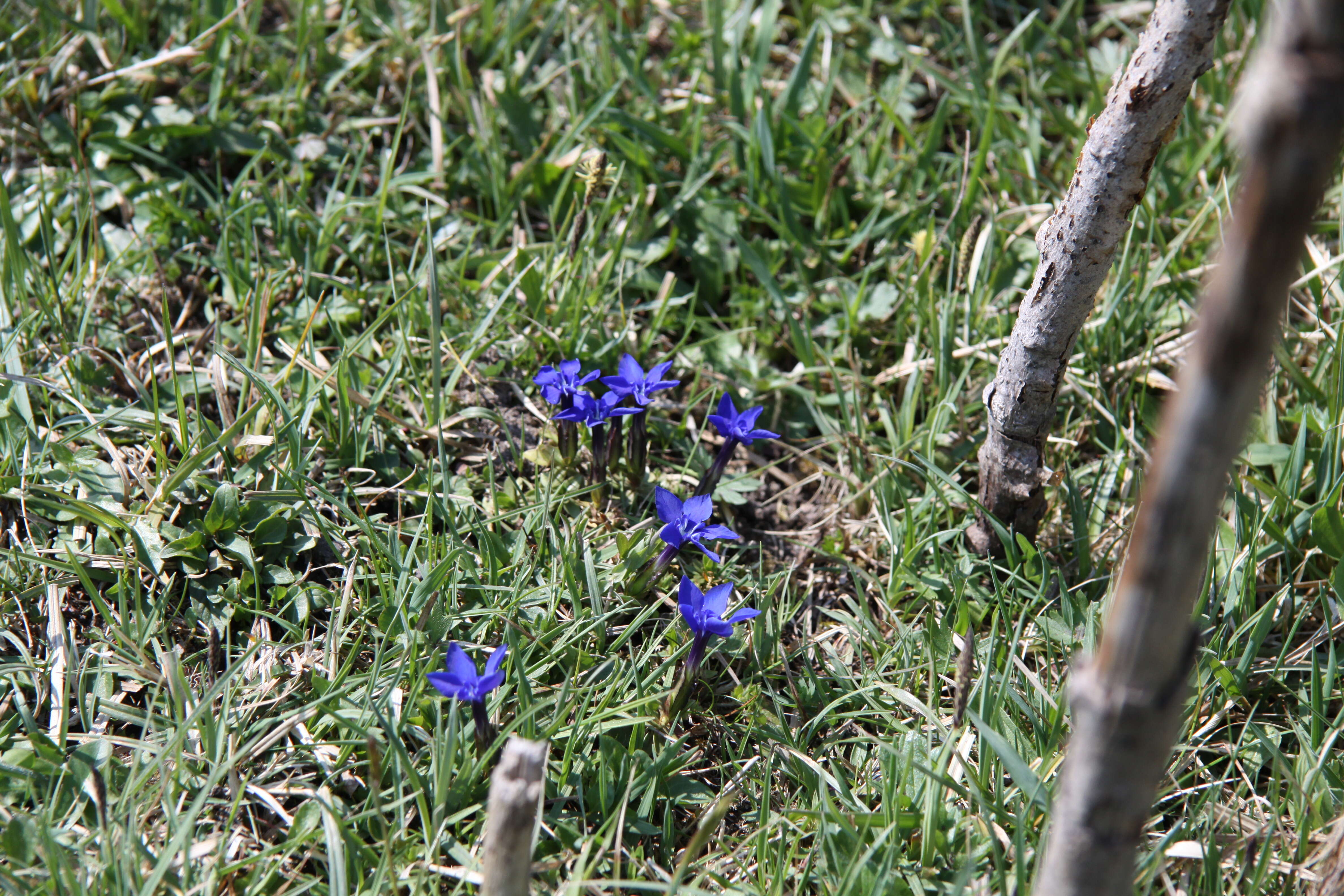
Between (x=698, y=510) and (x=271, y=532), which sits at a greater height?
(x=698, y=510)

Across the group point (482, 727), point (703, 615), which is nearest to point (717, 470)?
point (703, 615)

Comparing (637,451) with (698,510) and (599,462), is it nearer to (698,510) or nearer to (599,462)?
(599,462)

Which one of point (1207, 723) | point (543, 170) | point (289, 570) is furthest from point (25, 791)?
point (1207, 723)

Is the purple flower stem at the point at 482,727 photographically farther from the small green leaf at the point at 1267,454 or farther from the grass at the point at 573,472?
the small green leaf at the point at 1267,454

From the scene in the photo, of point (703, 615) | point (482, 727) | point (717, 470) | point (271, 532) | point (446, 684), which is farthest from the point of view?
point (717, 470)

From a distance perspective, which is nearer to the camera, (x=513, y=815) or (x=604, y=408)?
(x=513, y=815)

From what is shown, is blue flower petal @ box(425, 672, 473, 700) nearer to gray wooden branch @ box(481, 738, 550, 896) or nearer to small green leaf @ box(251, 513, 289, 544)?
gray wooden branch @ box(481, 738, 550, 896)

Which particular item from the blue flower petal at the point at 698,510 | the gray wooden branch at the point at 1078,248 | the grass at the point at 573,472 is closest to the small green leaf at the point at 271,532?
the grass at the point at 573,472

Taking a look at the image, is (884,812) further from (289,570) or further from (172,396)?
(172,396)
